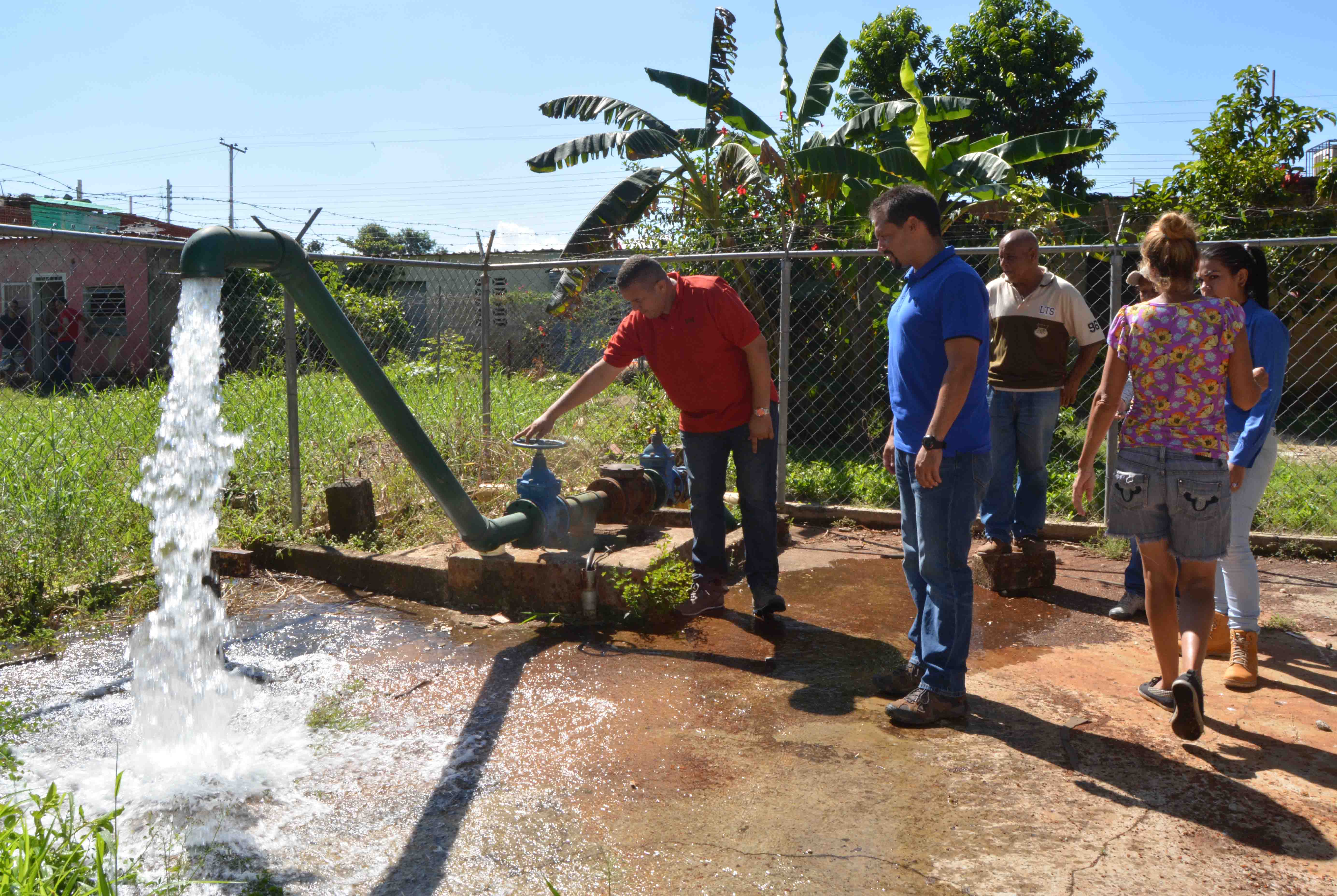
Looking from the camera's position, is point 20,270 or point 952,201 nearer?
point 952,201

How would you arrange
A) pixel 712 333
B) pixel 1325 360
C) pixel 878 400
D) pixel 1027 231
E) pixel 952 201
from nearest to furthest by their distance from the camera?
pixel 712 333
pixel 1027 231
pixel 878 400
pixel 952 201
pixel 1325 360

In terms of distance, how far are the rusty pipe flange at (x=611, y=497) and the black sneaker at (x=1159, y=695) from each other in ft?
9.29

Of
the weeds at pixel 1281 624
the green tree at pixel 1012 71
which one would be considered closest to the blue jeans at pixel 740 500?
the weeds at pixel 1281 624

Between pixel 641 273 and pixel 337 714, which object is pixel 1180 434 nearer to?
pixel 641 273

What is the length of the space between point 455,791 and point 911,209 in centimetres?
254

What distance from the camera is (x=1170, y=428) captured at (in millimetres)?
3318

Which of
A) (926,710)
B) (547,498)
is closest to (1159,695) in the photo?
(926,710)

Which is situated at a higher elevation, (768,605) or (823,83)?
(823,83)

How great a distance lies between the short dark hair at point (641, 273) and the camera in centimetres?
426

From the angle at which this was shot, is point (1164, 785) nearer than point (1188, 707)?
Yes

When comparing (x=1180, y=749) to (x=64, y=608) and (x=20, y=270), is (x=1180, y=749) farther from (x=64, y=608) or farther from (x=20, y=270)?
(x=20, y=270)

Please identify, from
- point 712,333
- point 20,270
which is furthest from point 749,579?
point 20,270

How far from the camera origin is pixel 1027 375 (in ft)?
17.4

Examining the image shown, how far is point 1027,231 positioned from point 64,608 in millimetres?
5393
